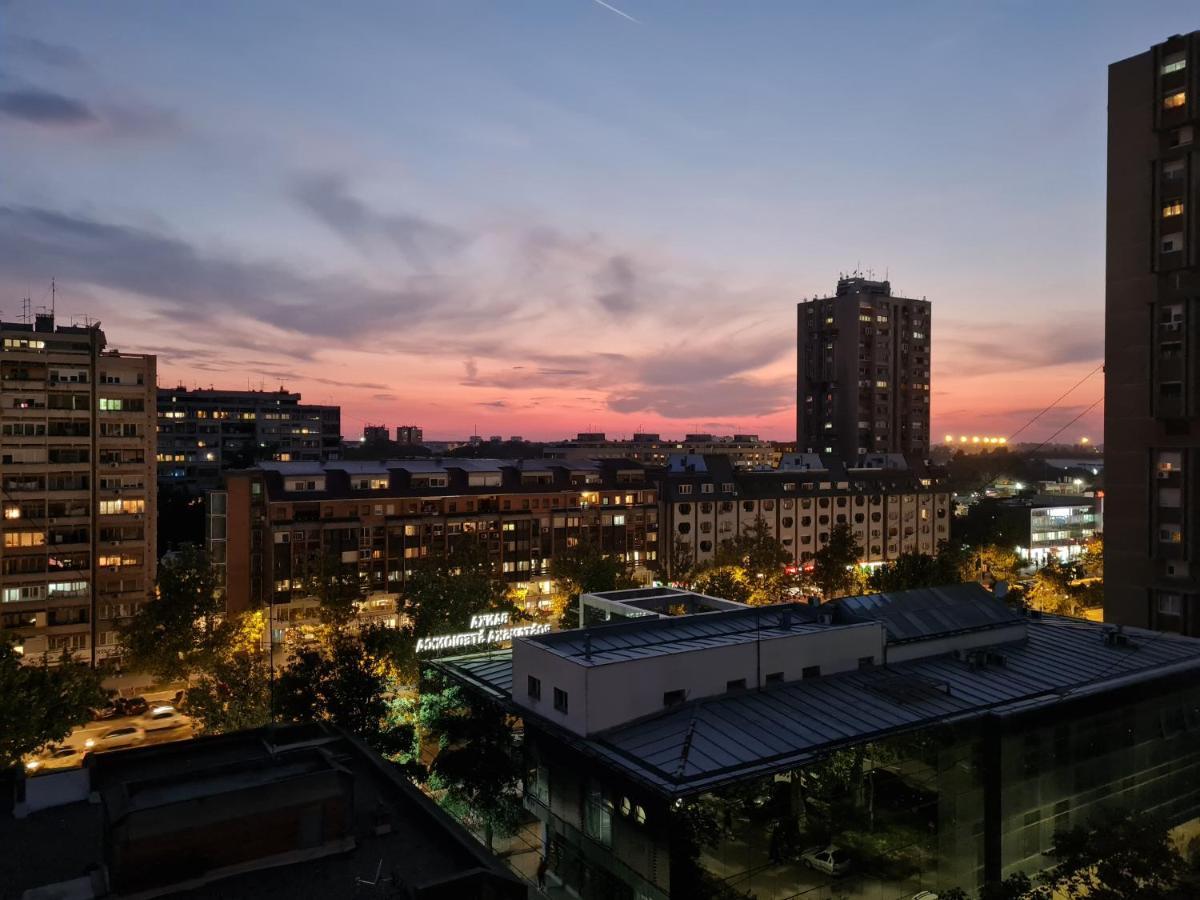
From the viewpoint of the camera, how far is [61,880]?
23375 mm

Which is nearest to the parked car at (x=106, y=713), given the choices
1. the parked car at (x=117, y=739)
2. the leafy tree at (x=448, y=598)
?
the parked car at (x=117, y=739)

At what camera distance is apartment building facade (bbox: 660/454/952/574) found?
406ft

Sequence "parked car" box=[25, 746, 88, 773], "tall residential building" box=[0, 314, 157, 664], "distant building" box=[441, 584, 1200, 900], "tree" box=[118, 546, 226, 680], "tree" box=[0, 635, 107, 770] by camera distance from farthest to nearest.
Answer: "tall residential building" box=[0, 314, 157, 664] → "tree" box=[118, 546, 226, 680] → "parked car" box=[25, 746, 88, 773] → "tree" box=[0, 635, 107, 770] → "distant building" box=[441, 584, 1200, 900]

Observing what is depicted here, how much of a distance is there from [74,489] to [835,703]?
78162 millimetres

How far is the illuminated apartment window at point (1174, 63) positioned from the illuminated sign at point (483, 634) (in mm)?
64479

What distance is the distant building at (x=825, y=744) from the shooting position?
31.2 meters

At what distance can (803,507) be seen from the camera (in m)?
133

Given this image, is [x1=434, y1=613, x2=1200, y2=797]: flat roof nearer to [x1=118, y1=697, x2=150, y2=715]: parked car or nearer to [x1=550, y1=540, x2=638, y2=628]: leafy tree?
[x1=550, y1=540, x2=638, y2=628]: leafy tree

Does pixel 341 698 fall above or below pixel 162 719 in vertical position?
above

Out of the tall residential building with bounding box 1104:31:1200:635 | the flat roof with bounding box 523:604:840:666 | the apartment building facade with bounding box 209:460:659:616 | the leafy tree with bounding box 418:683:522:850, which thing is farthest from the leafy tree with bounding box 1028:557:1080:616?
the leafy tree with bounding box 418:683:522:850

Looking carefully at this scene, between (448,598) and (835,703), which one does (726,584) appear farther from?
(835,703)

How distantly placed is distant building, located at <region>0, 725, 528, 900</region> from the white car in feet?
134

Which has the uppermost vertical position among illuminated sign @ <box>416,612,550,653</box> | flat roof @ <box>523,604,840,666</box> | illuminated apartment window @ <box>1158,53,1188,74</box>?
illuminated apartment window @ <box>1158,53,1188,74</box>

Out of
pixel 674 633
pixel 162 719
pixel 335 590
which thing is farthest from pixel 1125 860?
pixel 162 719
